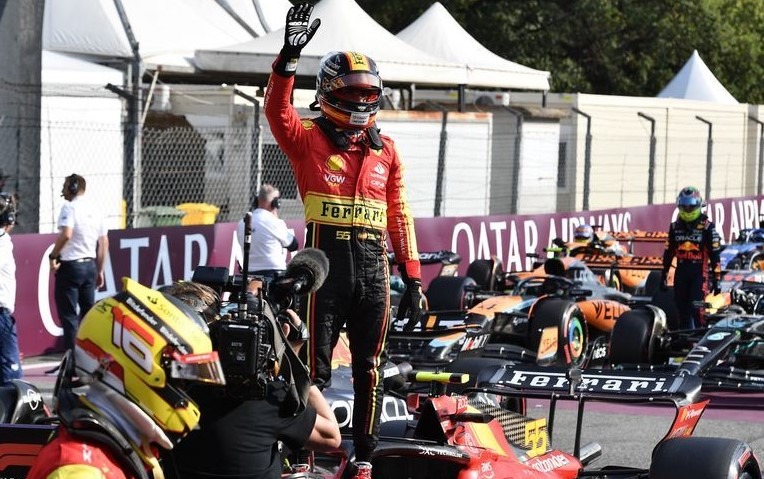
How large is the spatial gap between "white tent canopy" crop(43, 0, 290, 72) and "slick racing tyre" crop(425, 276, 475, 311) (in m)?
6.70

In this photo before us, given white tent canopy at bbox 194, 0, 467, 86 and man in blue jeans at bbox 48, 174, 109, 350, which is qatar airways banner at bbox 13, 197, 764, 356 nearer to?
man in blue jeans at bbox 48, 174, 109, 350

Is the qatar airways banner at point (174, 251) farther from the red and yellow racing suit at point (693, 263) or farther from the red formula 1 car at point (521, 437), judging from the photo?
the red formula 1 car at point (521, 437)

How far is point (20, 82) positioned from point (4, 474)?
8.62m

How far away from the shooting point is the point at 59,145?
15.5m

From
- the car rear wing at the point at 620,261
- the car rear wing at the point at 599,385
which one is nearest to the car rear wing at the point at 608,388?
the car rear wing at the point at 599,385

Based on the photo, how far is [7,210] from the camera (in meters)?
8.80

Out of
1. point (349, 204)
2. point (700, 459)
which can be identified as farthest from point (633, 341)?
point (349, 204)

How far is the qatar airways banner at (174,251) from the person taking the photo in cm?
1177

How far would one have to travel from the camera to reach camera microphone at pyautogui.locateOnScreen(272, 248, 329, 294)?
388 cm

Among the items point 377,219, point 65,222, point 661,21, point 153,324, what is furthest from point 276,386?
point 661,21

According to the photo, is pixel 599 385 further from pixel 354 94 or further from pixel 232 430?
pixel 232 430

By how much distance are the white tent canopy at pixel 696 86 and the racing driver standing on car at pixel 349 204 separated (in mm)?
25687

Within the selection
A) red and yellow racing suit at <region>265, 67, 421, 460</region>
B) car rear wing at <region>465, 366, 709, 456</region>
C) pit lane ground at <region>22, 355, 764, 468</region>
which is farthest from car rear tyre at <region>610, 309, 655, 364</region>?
red and yellow racing suit at <region>265, 67, 421, 460</region>

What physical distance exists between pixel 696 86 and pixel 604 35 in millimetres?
4962
